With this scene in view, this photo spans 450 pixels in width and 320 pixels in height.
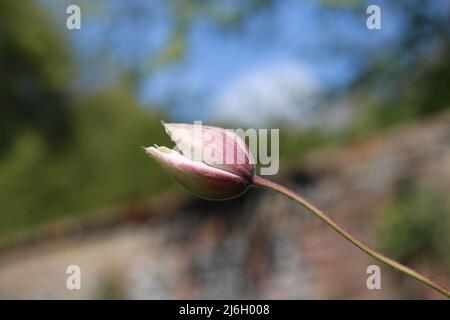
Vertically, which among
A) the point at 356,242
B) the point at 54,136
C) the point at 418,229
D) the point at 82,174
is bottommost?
the point at 356,242

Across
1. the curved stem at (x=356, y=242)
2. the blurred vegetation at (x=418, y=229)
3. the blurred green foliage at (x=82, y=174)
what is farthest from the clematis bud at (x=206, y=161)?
the blurred green foliage at (x=82, y=174)

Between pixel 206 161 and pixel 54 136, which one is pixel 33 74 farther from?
pixel 206 161

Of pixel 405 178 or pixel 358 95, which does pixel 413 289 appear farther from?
pixel 358 95

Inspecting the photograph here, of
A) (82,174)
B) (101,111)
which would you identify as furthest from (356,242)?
(101,111)

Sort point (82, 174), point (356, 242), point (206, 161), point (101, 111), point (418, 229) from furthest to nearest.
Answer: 1. point (101, 111)
2. point (82, 174)
3. point (418, 229)
4. point (206, 161)
5. point (356, 242)

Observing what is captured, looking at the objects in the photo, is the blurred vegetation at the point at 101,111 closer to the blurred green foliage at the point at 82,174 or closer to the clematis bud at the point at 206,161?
the blurred green foliage at the point at 82,174

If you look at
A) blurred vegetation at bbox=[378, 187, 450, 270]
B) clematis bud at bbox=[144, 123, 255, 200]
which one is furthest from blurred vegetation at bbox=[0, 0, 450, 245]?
clematis bud at bbox=[144, 123, 255, 200]

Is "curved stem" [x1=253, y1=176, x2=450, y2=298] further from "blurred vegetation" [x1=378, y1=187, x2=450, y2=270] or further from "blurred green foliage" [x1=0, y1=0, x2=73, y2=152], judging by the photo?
"blurred green foliage" [x1=0, y1=0, x2=73, y2=152]
